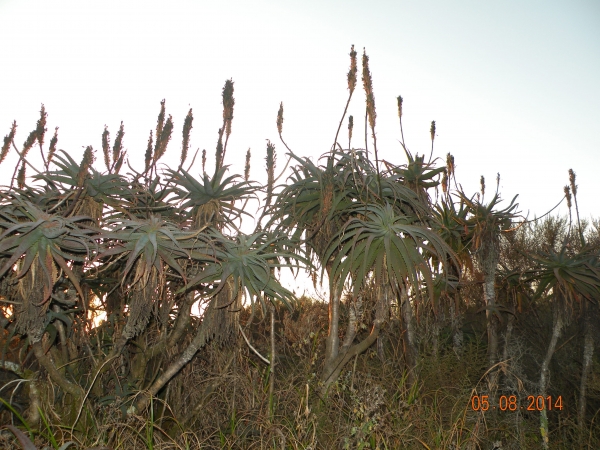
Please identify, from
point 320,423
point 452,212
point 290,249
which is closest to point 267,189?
point 290,249

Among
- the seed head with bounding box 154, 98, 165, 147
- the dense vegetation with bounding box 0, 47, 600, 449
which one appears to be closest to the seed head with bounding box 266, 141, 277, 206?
the dense vegetation with bounding box 0, 47, 600, 449

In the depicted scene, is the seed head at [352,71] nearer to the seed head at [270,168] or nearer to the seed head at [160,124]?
the seed head at [270,168]

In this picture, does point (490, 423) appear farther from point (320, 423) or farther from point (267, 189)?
point (267, 189)

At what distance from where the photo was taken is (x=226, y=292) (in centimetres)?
486

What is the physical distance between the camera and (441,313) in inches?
331

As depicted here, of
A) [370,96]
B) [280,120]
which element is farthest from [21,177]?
[370,96]

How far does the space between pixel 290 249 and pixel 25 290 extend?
2.95m

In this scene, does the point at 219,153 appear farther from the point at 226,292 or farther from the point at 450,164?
the point at 450,164

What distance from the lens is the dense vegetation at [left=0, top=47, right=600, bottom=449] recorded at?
4.49 metres

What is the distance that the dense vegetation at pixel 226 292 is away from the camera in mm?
4488

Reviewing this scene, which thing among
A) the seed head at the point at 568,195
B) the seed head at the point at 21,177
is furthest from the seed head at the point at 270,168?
the seed head at the point at 568,195

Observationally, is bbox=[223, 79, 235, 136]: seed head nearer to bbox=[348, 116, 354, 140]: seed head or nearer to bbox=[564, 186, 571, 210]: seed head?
bbox=[348, 116, 354, 140]: seed head
